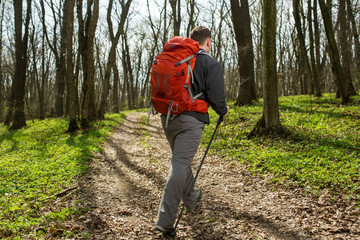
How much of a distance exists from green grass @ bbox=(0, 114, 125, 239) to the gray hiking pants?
163cm

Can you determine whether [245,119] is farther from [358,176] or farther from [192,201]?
[192,201]

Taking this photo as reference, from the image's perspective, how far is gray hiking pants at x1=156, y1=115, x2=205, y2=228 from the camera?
2795 millimetres

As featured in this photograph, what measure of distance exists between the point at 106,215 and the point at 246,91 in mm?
10740

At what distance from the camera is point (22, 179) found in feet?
17.1

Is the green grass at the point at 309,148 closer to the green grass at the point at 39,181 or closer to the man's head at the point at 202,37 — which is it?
the man's head at the point at 202,37

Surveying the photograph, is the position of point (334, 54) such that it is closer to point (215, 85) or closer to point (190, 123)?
point (215, 85)

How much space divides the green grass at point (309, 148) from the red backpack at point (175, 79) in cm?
270

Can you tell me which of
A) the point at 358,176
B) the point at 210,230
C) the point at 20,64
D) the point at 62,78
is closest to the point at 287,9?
the point at 62,78

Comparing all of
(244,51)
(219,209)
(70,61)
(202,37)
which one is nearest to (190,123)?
(202,37)

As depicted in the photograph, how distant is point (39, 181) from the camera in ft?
16.6

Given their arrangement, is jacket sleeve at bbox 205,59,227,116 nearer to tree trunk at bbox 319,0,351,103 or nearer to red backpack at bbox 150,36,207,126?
red backpack at bbox 150,36,207,126

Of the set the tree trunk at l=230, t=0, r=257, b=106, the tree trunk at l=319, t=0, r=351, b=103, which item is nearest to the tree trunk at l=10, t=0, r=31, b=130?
the tree trunk at l=230, t=0, r=257, b=106

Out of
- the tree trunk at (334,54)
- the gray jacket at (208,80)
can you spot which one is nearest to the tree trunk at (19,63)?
the gray jacket at (208,80)

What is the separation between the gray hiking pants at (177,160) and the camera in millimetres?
2795
